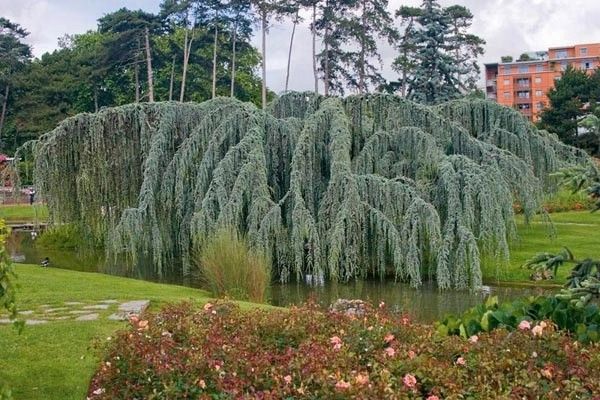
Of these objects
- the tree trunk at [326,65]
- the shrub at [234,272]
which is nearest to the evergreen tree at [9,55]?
the tree trunk at [326,65]

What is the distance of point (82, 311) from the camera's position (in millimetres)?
7133

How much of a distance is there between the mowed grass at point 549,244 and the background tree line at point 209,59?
39.5 feet

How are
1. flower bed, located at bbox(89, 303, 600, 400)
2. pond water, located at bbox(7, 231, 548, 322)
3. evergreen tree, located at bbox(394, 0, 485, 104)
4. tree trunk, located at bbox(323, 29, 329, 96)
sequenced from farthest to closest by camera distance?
tree trunk, located at bbox(323, 29, 329, 96) < evergreen tree, located at bbox(394, 0, 485, 104) < pond water, located at bbox(7, 231, 548, 322) < flower bed, located at bbox(89, 303, 600, 400)

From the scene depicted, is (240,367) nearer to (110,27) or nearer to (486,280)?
(486,280)

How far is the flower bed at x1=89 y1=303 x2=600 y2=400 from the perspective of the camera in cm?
307

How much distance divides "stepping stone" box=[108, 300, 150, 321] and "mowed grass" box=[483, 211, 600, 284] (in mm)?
6732

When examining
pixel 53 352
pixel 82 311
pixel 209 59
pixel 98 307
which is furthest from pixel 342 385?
pixel 209 59

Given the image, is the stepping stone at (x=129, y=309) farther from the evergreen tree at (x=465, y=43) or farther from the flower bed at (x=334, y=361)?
the evergreen tree at (x=465, y=43)

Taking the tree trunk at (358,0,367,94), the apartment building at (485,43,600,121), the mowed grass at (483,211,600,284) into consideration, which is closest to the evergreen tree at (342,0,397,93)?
the tree trunk at (358,0,367,94)

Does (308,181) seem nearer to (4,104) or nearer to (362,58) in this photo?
(362,58)

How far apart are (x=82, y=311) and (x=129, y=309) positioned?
0.47 metres

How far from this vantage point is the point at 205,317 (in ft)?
15.0

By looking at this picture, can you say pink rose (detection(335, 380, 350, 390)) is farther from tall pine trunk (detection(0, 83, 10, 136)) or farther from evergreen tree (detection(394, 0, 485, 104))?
tall pine trunk (detection(0, 83, 10, 136))

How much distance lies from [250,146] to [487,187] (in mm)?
4066
